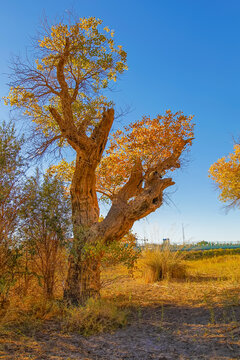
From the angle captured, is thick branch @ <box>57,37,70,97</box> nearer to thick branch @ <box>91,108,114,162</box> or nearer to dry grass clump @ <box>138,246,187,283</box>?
thick branch @ <box>91,108,114,162</box>

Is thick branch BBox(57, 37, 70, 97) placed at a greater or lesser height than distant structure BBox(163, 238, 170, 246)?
greater

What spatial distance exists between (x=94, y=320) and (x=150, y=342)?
1.15 m

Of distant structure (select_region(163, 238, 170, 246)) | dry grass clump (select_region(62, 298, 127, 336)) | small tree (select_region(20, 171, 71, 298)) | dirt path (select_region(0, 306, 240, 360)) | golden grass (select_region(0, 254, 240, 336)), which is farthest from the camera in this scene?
distant structure (select_region(163, 238, 170, 246))

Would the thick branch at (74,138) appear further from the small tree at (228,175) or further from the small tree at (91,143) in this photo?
the small tree at (228,175)

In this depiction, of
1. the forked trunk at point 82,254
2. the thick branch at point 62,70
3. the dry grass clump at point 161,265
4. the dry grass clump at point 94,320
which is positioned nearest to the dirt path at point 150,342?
the dry grass clump at point 94,320

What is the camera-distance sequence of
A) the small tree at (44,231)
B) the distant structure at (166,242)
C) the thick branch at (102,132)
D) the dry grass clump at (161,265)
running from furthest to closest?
1. the distant structure at (166,242)
2. the dry grass clump at (161,265)
3. the thick branch at (102,132)
4. the small tree at (44,231)

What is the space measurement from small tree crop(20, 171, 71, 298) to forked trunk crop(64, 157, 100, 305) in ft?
1.33

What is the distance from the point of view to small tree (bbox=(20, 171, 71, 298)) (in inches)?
239

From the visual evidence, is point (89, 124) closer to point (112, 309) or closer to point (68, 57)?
point (68, 57)

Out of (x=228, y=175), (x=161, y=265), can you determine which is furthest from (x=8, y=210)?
(x=228, y=175)

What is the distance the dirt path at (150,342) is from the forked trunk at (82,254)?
149cm

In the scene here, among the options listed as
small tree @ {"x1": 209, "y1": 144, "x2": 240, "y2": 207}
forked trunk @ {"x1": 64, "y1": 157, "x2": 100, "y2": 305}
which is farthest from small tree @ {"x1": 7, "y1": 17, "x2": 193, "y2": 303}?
small tree @ {"x1": 209, "y1": 144, "x2": 240, "y2": 207}

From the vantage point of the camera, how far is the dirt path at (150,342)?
12.4ft

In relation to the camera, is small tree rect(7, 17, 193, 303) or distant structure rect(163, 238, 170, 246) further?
distant structure rect(163, 238, 170, 246)
